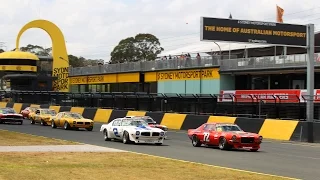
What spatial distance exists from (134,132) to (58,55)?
6299 cm

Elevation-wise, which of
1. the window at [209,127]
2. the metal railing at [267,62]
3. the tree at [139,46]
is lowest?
the window at [209,127]

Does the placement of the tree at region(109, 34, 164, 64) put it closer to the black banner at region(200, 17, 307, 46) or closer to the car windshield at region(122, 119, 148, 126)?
the black banner at region(200, 17, 307, 46)

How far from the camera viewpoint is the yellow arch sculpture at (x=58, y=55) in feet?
275

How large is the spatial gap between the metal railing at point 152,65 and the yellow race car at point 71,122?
Answer: 2353 cm

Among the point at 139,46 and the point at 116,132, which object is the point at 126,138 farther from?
the point at 139,46

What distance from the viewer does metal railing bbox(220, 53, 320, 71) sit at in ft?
153

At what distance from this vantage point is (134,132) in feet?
77.5

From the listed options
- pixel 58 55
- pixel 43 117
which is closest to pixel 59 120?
pixel 43 117

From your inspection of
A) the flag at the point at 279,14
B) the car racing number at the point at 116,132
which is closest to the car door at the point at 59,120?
the car racing number at the point at 116,132

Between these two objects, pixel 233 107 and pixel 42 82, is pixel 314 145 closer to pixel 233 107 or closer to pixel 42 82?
pixel 233 107

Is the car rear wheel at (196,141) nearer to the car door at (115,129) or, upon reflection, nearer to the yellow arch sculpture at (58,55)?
the car door at (115,129)

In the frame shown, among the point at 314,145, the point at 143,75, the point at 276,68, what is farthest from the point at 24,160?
the point at 143,75

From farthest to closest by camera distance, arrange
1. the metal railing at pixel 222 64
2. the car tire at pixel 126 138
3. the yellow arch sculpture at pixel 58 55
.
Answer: the yellow arch sculpture at pixel 58 55 < the metal railing at pixel 222 64 < the car tire at pixel 126 138

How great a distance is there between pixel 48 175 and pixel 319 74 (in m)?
42.0
